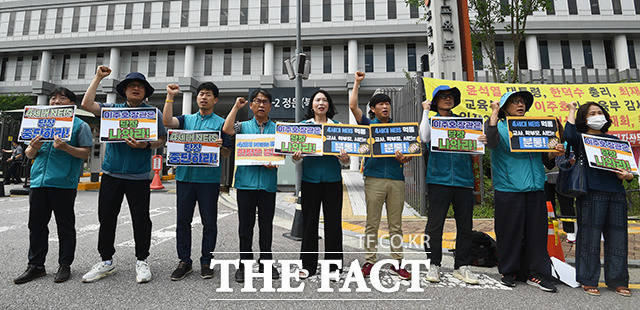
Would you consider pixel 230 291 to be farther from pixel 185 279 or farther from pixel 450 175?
pixel 450 175

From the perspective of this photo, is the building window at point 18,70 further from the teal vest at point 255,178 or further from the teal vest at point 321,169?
the teal vest at point 321,169

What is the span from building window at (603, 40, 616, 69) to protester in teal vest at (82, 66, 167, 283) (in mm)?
34901

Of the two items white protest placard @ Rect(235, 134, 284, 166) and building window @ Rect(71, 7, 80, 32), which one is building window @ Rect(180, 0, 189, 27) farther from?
white protest placard @ Rect(235, 134, 284, 166)

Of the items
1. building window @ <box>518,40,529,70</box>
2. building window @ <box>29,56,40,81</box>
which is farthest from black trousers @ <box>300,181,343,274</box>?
building window @ <box>29,56,40,81</box>

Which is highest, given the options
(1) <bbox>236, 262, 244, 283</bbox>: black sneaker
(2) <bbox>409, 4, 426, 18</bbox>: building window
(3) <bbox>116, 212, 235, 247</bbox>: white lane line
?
(2) <bbox>409, 4, 426, 18</bbox>: building window

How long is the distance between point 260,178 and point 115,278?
1.93 meters

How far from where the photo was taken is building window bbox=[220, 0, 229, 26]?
88.8 ft

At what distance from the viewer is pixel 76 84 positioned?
28.7m

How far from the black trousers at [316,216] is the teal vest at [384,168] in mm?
434

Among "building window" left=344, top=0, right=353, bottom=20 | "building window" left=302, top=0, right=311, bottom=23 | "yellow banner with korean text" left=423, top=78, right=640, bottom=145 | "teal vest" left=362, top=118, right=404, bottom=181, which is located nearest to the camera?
"teal vest" left=362, top=118, right=404, bottom=181

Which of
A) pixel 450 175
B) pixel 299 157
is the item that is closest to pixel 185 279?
pixel 299 157

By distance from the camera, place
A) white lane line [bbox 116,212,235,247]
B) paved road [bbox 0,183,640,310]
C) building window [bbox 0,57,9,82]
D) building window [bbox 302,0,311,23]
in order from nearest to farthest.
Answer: paved road [bbox 0,183,640,310] → white lane line [bbox 116,212,235,247] → building window [bbox 302,0,311,23] → building window [bbox 0,57,9,82]

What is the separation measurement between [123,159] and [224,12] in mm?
27892

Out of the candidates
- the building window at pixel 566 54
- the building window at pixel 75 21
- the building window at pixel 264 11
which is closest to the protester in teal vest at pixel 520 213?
the building window at pixel 264 11
